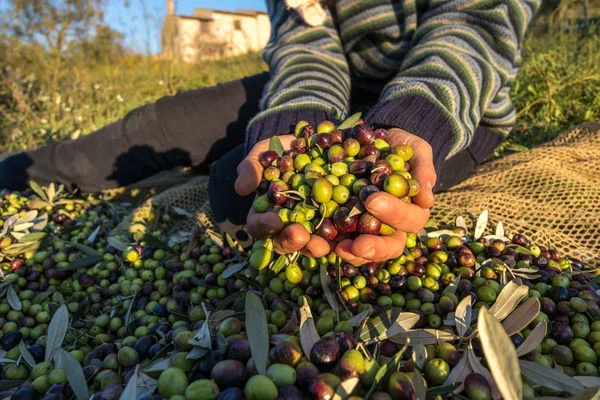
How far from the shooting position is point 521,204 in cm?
222

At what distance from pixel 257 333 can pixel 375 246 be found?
427mm

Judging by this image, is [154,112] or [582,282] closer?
[582,282]

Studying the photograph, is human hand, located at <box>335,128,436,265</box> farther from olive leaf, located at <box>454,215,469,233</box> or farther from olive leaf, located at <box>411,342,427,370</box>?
olive leaf, located at <box>454,215,469,233</box>

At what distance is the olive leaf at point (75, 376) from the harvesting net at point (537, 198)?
1177 millimetres

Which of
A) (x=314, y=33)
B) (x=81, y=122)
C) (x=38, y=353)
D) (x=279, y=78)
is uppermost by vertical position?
(x=314, y=33)

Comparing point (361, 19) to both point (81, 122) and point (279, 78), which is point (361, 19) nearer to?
point (279, 78)

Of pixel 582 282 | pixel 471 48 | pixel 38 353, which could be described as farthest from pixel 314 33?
pixel 38 353

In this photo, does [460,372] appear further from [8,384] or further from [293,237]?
[8,384]

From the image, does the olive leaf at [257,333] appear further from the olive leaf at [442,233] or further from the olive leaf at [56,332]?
the olive leaf at [442,233]

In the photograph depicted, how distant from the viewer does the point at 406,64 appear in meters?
2.22

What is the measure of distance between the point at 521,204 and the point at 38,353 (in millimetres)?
2240

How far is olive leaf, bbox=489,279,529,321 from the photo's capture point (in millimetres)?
1278

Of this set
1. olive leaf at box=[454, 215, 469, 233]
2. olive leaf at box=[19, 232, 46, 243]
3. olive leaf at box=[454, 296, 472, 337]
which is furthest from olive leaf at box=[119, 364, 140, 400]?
olive leaf at box=[19, 232, 46, 243]

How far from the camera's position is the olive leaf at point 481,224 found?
1947mm
